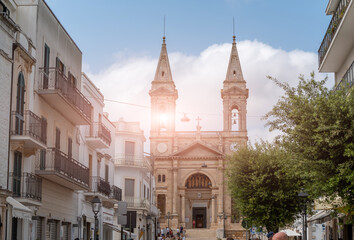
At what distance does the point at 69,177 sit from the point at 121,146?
86.6ft

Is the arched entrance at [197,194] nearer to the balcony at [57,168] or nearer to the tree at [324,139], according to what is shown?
the balcony at [57,168]

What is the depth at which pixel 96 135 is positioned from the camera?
29.1 meters

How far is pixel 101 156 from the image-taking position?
104 ft

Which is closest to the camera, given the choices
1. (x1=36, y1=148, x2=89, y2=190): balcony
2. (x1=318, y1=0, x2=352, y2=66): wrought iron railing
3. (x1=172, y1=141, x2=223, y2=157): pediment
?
(x1=36, y1=148, x2=89, y2=190): balcony

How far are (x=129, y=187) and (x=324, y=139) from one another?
3159 cm

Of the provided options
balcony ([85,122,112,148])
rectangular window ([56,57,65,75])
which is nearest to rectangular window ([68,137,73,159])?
rectangular window ([56,57,65,75])

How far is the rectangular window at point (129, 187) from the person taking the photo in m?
47.7

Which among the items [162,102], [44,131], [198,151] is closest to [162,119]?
[162,102]

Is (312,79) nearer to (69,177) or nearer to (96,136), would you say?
(69,177)

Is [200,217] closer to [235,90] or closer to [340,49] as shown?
[235,90]

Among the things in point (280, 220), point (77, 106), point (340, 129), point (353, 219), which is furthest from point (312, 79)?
point (280, 220)

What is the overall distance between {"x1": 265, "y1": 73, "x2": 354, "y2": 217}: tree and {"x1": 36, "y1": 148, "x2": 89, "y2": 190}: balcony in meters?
7.49

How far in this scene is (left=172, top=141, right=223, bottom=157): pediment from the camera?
3369 inches

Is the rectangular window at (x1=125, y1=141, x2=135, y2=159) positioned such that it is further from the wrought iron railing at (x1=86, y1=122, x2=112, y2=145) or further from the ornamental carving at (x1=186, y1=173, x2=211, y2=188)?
the ornamental carving at (x1=186, y1=173, x2=211, y2=188)
